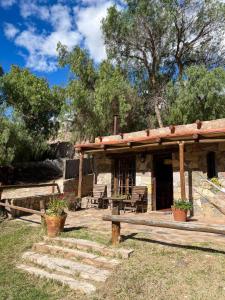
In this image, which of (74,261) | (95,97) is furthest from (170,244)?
(95,97)

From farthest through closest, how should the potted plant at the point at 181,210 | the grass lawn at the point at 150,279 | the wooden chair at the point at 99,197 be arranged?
the wooden chair at the point at 99,197, the potted plant at the point at 181,210, the grass lawn at the point at 150,279

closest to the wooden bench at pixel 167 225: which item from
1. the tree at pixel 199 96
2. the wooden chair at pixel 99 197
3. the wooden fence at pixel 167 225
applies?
the wooden fence at pixel 167 225

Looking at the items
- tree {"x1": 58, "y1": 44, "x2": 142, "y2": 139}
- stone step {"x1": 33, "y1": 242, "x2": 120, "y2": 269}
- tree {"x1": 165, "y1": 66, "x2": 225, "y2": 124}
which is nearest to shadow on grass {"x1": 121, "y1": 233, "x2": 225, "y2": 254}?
stone step {"x1": 33, "y1": 242, "x2": 120, "y2": 269}

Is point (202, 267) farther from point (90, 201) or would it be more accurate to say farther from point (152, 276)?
point (90, 201)

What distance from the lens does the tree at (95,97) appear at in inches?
672

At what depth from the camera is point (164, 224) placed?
17.6 ft

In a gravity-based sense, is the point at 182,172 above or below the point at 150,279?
above

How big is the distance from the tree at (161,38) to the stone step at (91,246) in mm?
13038

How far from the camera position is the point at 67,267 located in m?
5.16

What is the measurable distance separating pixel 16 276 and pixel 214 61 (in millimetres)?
17787

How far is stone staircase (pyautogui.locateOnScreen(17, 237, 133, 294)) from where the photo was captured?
4684 millimetres

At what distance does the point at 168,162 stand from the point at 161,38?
10137 mm

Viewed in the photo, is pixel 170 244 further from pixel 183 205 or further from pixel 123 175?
pixel 123 175

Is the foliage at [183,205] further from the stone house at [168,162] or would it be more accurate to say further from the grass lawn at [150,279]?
the grass lawn at [150,279]
